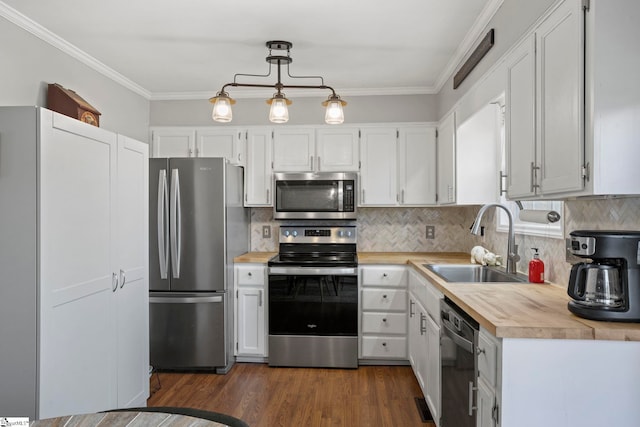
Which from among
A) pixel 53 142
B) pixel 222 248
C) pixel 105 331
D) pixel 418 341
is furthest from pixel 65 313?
pixel 418 341

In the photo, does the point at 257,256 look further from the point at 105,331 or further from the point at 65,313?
the point at 65,313

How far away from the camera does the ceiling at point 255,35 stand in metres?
2.36

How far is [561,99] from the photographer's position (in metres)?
1.53

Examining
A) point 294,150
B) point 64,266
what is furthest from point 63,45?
point 294,150

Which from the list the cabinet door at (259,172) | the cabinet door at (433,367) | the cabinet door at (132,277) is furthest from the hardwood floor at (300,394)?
the cabinet door at (259,172)

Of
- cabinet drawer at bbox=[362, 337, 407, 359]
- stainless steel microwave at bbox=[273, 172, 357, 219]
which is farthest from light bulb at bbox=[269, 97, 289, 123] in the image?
cabinet drawer at bbox=[362, 337, 407, 359]

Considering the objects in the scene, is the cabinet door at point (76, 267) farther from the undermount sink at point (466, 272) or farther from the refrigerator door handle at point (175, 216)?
the undermount sink at point (466, 272)

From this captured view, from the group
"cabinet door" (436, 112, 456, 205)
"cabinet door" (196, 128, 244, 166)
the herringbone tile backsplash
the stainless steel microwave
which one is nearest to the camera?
"cabinet door" (436, 112, 456, 205)

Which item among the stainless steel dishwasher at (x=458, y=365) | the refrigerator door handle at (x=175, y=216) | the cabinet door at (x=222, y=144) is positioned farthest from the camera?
the cabinet door at (x=222, y=144)

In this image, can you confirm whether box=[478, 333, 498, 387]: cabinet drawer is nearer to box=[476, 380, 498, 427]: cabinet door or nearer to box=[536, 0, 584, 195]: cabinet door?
box=[476, 380, 498, 427]: cabinet door

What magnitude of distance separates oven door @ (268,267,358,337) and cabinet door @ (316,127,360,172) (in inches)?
38.1

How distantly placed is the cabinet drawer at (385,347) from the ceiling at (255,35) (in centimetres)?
221

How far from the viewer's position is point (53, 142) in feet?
6.36

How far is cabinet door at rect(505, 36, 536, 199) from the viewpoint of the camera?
1.78 meters
